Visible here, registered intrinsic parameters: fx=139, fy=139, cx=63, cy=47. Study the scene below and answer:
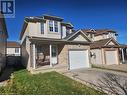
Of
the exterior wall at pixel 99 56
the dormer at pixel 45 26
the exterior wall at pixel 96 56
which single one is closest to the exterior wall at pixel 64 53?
the dormer at pixel 45 26

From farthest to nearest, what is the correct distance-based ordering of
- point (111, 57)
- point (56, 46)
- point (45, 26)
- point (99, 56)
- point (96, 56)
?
point (96, 56), point (111, 57), point (99, 56), point (45, 26), point (56, 46)

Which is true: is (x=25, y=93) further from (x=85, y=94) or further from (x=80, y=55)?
(x=80, y=55)

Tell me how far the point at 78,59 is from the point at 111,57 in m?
7.69

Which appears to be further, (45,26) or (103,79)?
(45,26)

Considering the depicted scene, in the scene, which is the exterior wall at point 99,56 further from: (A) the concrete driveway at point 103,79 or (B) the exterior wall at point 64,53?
(A) the concrete driveway at point 103,79

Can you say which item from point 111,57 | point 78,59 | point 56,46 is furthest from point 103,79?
point 111,57

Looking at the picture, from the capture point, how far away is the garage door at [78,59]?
17605 millimetres

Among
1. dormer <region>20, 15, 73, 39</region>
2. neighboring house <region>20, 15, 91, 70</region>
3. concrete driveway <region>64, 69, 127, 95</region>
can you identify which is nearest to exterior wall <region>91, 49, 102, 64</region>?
neighboring house <region>20, 15, 91, 70</region>

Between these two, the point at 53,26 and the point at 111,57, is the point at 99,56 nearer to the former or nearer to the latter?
the point at 111,57

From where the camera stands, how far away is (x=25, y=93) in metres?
7.92

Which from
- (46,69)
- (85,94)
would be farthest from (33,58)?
(85,94)

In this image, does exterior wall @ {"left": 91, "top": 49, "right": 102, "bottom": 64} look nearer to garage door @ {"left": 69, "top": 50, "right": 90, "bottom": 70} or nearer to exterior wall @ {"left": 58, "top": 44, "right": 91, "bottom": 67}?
garage door @ {"left": 69, "top": 50, "right": 90, "bottom": 70}

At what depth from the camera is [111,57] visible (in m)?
23.0

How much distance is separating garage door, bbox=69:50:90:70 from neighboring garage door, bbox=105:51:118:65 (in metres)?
5.21
